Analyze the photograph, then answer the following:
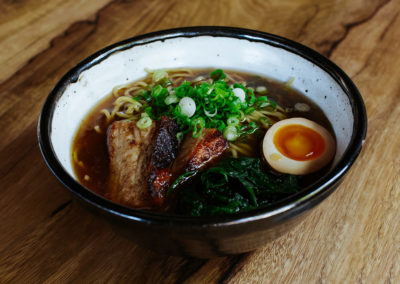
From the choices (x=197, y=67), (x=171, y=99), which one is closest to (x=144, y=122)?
(x=171, y=99)

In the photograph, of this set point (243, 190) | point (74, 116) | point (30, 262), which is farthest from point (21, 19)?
point (243, 190)

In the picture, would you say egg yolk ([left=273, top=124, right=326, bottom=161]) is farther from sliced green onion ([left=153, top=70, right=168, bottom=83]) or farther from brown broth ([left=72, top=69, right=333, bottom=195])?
sliced green onion ([left=153, top=70, right=168, bottom=83])

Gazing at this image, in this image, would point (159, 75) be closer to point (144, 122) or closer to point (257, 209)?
point (144, 122)

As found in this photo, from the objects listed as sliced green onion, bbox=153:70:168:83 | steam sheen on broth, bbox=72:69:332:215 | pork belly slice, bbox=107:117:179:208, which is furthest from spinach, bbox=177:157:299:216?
sliced green onion, bbox=153:70:168:83

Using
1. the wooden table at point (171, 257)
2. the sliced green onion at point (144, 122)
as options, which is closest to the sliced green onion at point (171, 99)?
the sliced green onion at point (144, 122)

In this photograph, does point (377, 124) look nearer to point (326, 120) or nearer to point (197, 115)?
point (326, 120)

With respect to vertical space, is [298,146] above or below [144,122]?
below
